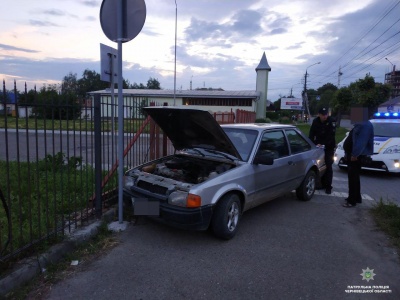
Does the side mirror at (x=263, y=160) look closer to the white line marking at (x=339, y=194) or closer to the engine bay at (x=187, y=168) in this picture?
the engine bay at (x=187, y=168)

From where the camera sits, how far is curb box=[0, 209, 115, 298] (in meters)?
2.78

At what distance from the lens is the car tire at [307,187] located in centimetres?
586

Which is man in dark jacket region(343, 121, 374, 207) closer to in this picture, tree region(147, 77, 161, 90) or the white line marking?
the white line marking

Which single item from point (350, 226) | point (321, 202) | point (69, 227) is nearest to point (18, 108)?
point (69, 227)

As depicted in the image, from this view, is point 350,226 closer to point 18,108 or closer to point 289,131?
point 289,131

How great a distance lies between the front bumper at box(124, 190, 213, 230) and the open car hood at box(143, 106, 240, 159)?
1.10 m

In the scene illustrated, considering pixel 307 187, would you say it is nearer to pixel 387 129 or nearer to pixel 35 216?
pixel 35 216

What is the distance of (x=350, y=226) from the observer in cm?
480

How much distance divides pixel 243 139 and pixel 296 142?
1.40 m

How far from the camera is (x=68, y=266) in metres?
3.31

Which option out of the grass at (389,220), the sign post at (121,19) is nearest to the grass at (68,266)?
the sign post at (121,19)

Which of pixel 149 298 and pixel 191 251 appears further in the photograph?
pixel 191 251

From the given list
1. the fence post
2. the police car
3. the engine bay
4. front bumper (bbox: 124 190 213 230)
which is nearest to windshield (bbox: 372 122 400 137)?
the police car

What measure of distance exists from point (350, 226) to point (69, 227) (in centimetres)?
408
